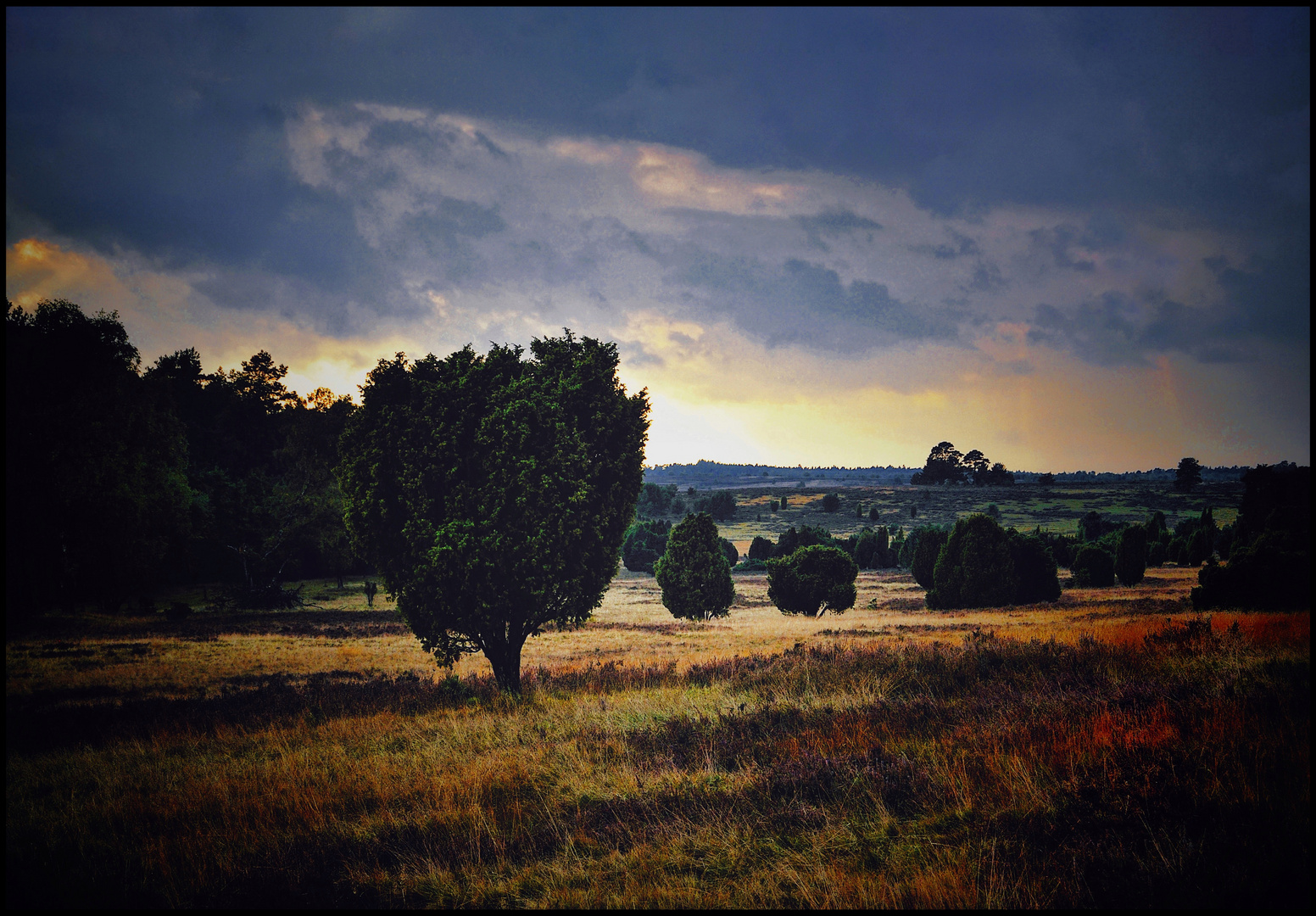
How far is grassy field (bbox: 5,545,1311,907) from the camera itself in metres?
4.36

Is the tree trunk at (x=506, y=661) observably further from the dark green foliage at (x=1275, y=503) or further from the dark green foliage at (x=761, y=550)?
the dark green foliage at (x=761, y=550)

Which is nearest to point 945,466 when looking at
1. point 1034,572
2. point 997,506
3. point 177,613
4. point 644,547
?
point 997,506

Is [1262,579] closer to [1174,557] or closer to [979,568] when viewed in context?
[979,568]

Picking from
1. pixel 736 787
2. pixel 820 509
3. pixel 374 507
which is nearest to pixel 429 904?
pixel 736 787

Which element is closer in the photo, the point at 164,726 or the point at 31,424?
the point at 164,726

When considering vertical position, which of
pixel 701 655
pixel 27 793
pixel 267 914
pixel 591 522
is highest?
pixel 591 522

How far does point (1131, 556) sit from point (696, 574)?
33218 mm

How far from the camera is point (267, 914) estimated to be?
449cm

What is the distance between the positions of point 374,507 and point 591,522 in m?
4.36

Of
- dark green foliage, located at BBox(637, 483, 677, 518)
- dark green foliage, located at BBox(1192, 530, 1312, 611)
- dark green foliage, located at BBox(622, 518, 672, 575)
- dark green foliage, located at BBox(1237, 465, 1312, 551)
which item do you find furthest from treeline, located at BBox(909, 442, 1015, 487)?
dark green foliage, located at BBox(1192, 530, 1312, 611)

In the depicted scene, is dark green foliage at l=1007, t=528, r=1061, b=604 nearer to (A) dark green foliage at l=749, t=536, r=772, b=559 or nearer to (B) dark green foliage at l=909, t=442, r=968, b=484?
(A) dark green foliage at l=749, t=536, r=772, b=559

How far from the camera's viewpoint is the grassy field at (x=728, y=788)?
14.3 ft

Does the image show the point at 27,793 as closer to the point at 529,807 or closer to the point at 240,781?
the point at 240,781

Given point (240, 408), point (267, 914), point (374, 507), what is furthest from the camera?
point (240, 408)
